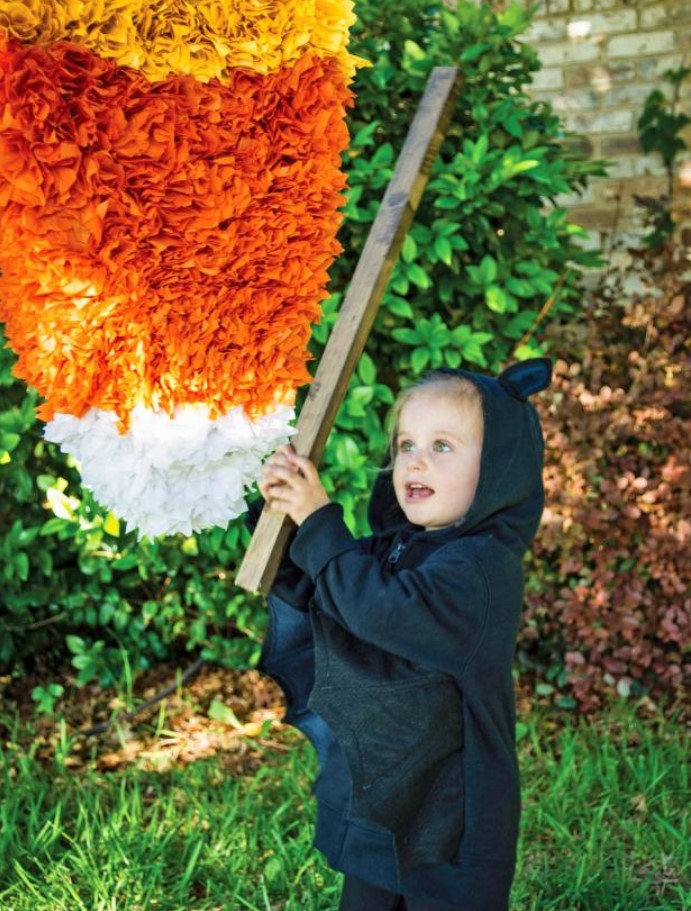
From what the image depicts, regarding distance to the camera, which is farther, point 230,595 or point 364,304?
point 230,595

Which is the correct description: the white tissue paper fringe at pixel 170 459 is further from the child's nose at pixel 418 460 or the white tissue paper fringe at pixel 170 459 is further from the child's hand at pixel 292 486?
the child's nose at pixel 418 460

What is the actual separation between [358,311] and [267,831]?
147 centimetres

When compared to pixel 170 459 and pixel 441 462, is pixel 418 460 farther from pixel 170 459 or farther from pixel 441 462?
pixel 170 459

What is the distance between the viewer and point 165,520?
1.72 meters

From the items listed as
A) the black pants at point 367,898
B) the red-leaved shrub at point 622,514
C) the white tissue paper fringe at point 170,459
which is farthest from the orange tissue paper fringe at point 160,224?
the red-leaved shrub at point 622,514

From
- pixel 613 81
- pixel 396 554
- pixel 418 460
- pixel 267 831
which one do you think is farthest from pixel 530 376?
pixel 613 81

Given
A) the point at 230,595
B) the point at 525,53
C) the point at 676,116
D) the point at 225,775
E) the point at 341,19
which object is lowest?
the point at 225,775

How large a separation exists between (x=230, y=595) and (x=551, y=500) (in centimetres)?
108

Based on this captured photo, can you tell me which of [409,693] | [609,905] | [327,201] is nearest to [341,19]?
[327,201]

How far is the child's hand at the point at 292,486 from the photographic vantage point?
1.71m

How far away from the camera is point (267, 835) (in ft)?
8.82

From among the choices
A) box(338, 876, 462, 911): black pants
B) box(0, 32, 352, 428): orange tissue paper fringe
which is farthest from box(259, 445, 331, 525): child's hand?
box(338, 876, 462, 911): black pants

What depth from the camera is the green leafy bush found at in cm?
300

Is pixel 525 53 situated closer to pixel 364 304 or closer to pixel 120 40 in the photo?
pixel 364 304
